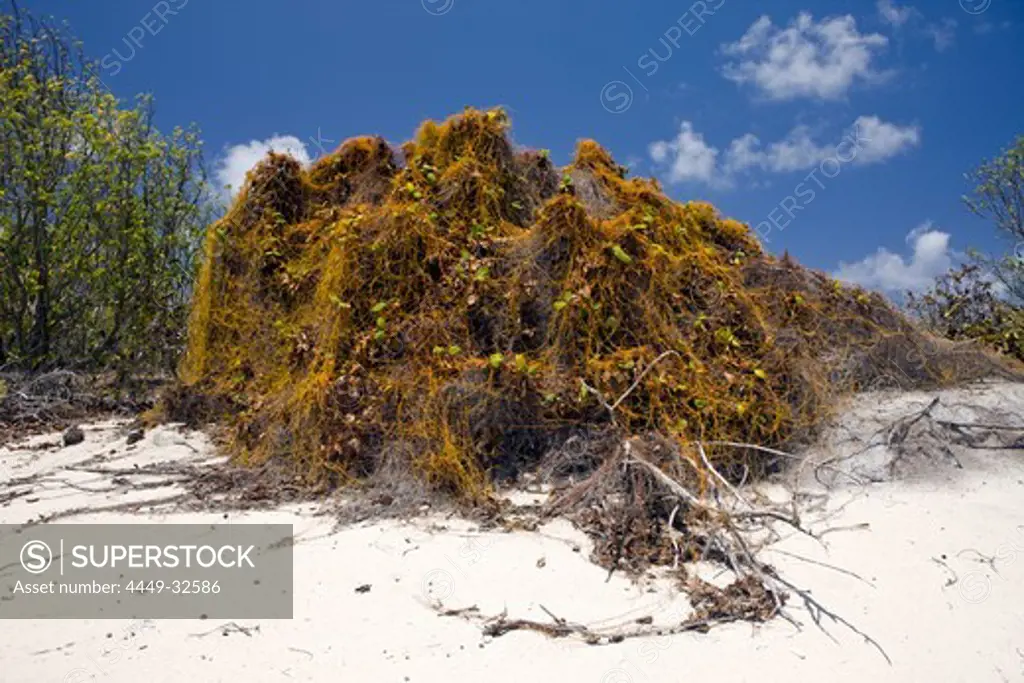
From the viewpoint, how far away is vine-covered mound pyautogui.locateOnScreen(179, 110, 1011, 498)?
18.2 feet

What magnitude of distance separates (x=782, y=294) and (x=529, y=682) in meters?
5.29

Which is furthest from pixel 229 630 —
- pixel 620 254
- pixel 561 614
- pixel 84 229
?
pixel 84 229

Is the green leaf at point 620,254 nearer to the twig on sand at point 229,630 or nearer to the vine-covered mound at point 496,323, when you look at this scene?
the vine-covered mound at point 496,323

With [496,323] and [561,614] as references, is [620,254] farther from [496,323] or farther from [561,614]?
[561,614]

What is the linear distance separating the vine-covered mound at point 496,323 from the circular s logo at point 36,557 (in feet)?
5.74

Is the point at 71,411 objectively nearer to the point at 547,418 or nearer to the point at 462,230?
the point at 462,230

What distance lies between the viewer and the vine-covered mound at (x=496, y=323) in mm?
5551

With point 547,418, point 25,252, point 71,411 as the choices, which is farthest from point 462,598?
point 25,252

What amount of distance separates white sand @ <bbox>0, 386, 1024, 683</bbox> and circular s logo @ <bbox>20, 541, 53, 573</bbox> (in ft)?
1.34

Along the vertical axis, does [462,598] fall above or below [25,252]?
below

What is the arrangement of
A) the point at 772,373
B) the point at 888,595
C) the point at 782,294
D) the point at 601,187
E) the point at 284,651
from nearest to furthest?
the point at 284,651 → the point at 888,595 → the point at 772,373 → the point at 782,294 → the point at 601,187

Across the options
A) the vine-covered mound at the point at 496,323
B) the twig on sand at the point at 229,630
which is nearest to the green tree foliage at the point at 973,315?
the vine-covered mound at the point at 496,323

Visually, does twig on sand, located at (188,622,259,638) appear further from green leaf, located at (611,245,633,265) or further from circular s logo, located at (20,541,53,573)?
green leaf, located at (611,245,633,265)

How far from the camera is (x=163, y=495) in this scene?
5.28 meters
